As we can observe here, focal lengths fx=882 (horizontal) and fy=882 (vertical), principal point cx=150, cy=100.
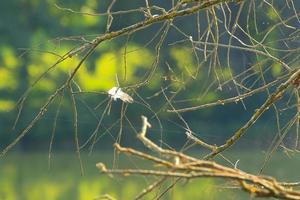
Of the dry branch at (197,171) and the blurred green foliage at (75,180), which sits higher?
the blurred green foliage at (75,180)

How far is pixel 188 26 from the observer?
14.5 meters

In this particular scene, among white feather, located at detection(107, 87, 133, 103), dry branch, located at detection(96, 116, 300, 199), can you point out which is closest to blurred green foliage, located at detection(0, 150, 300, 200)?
white feather, located at detection(107, 87, 133, 103)

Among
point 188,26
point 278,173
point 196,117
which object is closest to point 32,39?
point 196,117

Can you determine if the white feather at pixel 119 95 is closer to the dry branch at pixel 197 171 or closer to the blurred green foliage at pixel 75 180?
the dry branch at pixel 197 171

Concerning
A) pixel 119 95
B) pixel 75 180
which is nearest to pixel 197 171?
pixel 119 95

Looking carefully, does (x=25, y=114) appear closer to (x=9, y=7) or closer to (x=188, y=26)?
(x=9, y=7)

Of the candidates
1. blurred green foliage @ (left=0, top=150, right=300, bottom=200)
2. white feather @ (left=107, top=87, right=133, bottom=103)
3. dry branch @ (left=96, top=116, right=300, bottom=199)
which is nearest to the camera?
dry branch @ (left=96, top=116, right=300, bottom=199)

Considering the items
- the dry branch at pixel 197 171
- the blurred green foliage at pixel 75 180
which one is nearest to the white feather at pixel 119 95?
the dry branch at pixel 197 171

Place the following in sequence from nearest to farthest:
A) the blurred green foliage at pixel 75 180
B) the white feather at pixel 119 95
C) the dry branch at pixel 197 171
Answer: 1. the dry branch at pixel 197 171
2. the white feather at pixel 119 95
3. the blurred green foliage at pixel 75 180

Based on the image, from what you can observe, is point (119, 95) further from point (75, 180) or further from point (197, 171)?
point (75, 180)

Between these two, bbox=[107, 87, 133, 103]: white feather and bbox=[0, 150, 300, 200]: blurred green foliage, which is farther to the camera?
bbox=[0, 150, 300, 200]: blurred green foliage

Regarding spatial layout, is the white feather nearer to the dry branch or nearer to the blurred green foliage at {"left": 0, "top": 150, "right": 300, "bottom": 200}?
the dry branch

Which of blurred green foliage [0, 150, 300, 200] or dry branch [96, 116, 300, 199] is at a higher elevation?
blurred green foliage [0, 150, 300, 200]

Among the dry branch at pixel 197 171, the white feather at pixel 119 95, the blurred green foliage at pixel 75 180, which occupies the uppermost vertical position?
the blurred green foliage at pixel 75 180
